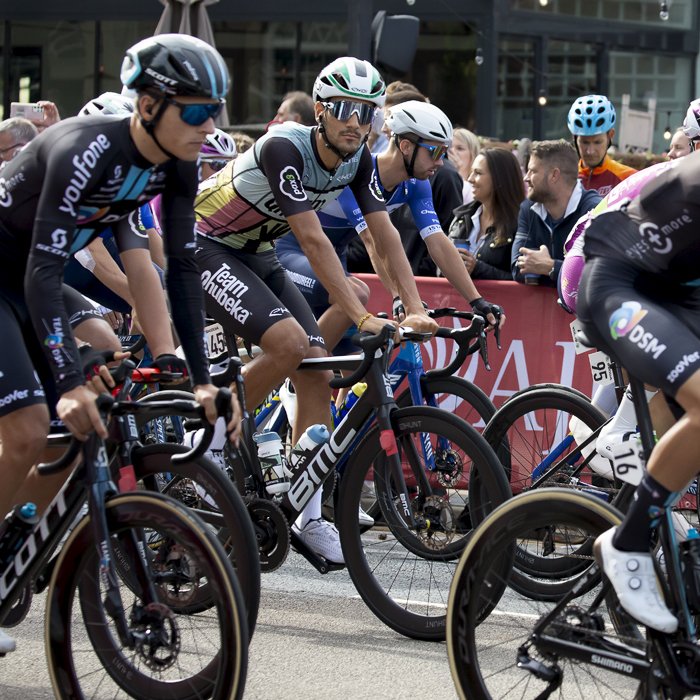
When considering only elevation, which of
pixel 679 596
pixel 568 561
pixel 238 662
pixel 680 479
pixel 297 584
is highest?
pixel 680 479

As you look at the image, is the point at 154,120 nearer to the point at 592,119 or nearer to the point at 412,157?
the point at 412,157

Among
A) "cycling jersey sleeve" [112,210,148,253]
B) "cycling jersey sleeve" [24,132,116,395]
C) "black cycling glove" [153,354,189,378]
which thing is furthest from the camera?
"cycling jersey sleeve" [112,210,148,253]

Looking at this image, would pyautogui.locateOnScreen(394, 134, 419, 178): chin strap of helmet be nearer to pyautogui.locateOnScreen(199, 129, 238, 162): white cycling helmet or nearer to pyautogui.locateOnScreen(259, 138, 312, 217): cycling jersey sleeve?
pyautogui.locateOnScreen(259, 138, 312, 217): cycling jersey sleeve

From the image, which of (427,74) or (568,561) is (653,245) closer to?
(568,561)

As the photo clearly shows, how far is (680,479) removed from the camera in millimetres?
2889

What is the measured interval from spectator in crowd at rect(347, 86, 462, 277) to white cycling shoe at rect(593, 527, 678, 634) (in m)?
4.66

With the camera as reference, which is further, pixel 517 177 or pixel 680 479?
pixel 517 177

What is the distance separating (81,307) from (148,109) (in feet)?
3.72

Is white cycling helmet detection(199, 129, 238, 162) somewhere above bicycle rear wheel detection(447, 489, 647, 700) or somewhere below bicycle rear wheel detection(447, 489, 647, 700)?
above

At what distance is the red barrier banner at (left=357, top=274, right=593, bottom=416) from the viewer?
6969mm

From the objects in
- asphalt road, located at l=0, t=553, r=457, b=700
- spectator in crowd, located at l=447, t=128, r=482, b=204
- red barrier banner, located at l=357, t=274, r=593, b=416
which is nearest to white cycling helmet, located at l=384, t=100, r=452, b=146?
red barrier banner, located at l=357, t=274, r=593, b=416

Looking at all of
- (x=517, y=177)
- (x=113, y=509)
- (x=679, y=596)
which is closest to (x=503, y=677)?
(x=679, y=596)

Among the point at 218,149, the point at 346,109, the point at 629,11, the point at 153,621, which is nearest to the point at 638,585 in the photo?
the point at 153,621

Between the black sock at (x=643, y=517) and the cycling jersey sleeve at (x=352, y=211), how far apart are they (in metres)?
2.88
